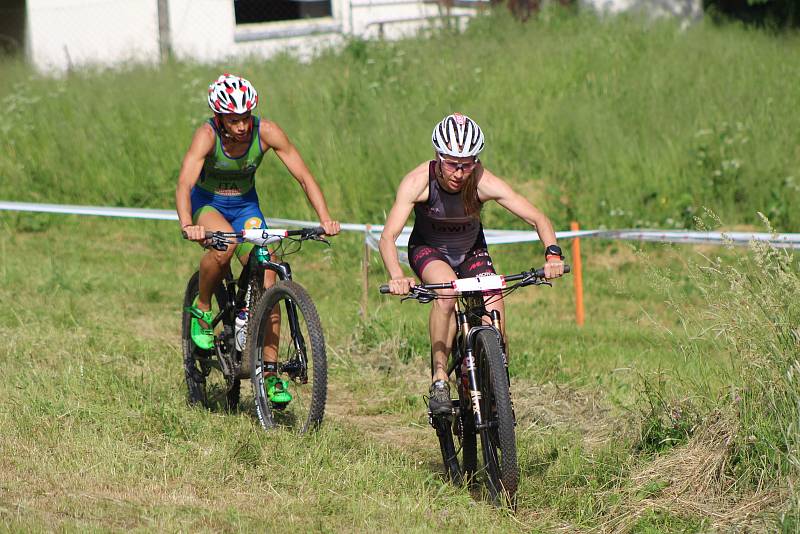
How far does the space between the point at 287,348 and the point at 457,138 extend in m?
1.97

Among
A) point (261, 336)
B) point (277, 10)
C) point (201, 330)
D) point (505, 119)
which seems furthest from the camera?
point (277, 10)

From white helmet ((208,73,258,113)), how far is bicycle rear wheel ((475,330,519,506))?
7.90 feet

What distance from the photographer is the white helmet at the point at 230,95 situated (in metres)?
7.47

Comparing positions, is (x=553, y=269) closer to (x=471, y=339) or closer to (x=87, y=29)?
(x=471, y=339)

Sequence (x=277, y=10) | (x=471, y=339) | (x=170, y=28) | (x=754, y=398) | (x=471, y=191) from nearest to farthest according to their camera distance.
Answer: (x=754, y=398) < (x=471, y=339) < (x=471, y=191) < (x=170, y=28) < (x=277, y=10)

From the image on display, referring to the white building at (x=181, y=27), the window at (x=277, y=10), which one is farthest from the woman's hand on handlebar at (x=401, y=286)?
the window at (x=277, y=10)

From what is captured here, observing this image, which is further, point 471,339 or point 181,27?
point 181,27

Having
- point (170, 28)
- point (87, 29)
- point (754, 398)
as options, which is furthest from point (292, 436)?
point (87, 29)

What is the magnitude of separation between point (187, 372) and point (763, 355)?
13.6ft

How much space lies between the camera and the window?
22.9 meters

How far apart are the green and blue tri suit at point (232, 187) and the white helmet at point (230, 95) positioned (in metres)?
0.31

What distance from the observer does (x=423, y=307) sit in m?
11.5

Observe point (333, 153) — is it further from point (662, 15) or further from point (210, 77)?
point (662, 15)

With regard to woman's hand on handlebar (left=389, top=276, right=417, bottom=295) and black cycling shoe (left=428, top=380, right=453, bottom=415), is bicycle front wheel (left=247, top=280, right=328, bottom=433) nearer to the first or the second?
black cycling shoe (left=428, top=380, right=453, bottom=415)
